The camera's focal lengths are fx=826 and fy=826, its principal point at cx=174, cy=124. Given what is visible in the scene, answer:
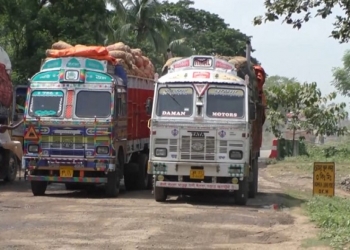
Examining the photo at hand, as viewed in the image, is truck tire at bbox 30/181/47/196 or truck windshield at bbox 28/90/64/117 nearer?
truck windshield at bbox 28/90/64/117

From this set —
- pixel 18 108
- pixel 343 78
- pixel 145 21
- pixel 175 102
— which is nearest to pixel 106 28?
pixel 145 21

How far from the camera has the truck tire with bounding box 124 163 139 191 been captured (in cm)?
2161

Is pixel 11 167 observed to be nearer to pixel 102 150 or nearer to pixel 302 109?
pixel 102 150

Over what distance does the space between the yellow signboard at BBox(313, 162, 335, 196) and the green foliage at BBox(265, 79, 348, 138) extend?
2218 cm

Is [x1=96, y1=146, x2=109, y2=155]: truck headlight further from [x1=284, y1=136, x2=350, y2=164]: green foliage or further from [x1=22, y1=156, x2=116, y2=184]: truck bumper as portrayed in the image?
[x1=284, y1=136, x2=350, y2=164]: green foliage

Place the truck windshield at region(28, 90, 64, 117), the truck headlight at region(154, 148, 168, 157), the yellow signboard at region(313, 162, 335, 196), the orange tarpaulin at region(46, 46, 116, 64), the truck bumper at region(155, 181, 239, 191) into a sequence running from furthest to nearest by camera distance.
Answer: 1. the orange tarpaulin at region(46, 46, 116, 64)
2. the truck windshield at region(28, 90, 64, 117)
3. the yellow signboard at region(313, 162, 335, 196)
4. the truck headlight at region(154, 148, 168, 157)
5. the truck bumper at region(155, 181, 239, 191)

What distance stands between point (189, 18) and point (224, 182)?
4328 centimetres

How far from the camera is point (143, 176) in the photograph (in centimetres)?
2195

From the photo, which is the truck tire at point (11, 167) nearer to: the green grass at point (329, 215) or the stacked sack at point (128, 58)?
the stacked sack at point (128, 58)

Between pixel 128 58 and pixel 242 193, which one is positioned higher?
pixel 128 58

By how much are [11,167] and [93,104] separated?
5387 mm

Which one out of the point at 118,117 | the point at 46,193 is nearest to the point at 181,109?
the point at 118,117

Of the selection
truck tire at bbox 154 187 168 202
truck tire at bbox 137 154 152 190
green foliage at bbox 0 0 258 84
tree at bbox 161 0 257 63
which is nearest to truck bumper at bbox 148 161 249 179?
truck tire at bbox 154 187 168 202

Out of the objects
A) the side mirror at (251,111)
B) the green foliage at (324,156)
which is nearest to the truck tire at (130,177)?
the side mirror at (251,111)
